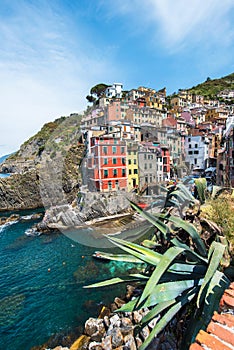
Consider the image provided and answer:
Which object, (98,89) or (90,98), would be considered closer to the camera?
(90,98)

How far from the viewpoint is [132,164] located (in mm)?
22250

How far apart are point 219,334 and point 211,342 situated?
96mm

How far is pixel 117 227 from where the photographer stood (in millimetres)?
17750

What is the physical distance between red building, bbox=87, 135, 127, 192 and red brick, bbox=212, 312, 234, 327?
773 inches

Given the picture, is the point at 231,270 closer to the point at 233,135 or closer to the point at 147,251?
the point at 147,251

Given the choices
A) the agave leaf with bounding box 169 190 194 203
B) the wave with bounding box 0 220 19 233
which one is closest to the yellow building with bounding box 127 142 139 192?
the wave with bounding box 0 220 19 233

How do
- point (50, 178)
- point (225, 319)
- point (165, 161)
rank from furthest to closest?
point (50, 178)
point (165, 161)
point (225, 319)

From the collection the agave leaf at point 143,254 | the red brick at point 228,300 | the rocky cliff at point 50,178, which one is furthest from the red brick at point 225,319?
the rocky cliff at point 50,178

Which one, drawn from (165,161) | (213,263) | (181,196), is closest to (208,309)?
(213,263)

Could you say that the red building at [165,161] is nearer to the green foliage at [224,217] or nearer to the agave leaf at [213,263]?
the green foliage at [224,217]

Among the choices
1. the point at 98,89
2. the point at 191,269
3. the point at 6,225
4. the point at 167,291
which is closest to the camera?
the point at 167,291

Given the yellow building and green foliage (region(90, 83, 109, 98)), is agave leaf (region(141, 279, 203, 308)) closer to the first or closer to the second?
the yellow building

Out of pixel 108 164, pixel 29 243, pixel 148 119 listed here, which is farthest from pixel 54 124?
pixel 29 243

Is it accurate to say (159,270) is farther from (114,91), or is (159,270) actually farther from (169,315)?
(114,91)
